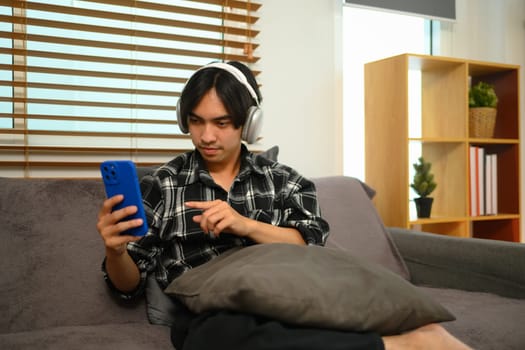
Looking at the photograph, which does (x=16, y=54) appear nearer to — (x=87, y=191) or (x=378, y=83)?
(x=87, y=191)

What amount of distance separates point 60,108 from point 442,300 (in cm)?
142

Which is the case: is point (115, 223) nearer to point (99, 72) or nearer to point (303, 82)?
point (99, 72)

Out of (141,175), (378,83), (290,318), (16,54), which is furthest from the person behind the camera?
(378,83)

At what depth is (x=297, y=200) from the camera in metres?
1.36

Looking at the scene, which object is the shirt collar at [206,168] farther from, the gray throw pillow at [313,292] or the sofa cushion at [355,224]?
the sofa cushion at [355,224]

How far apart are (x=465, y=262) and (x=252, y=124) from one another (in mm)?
840

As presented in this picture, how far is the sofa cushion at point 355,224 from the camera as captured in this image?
5.74ft

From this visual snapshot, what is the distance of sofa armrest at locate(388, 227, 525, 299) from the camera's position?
4.97ft

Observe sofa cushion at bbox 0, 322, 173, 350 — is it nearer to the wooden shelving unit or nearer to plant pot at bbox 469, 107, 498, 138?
the wooden shelving unit

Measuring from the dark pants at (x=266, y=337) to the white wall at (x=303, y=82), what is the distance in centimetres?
137

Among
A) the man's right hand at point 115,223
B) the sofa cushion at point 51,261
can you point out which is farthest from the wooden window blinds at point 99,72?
the man's right hand at point 115,223

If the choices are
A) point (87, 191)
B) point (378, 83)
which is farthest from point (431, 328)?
point (378, 83)

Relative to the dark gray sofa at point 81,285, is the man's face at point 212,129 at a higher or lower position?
higher

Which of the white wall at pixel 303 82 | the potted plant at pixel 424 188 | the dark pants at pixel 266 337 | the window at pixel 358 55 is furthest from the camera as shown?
the window at pixel 358 55
